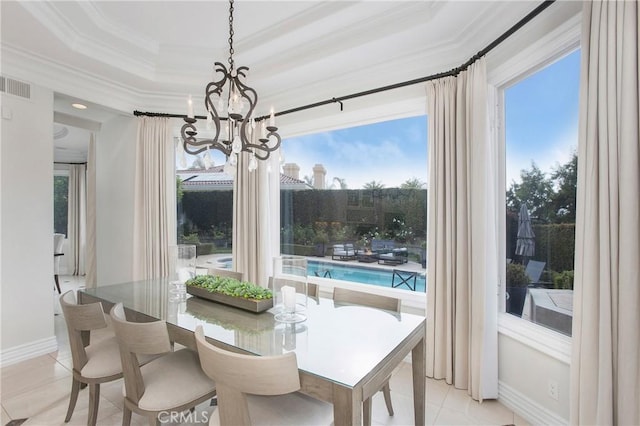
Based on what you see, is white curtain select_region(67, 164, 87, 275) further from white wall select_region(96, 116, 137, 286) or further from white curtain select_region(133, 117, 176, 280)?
white curtain select_region(133, 117, 176, 280)

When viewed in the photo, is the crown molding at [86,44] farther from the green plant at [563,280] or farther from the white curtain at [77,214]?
the white curtain at [77,214]

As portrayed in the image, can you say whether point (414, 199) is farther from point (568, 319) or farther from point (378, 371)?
point (378, 371)

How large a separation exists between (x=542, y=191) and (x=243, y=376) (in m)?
2.17

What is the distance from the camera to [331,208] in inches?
142

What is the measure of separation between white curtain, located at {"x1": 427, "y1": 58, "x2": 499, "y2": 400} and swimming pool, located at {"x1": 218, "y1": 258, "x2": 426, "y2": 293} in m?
0.39

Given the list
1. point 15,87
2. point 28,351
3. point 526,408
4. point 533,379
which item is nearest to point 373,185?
point 533,379

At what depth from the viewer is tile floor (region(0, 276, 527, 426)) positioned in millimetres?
2033

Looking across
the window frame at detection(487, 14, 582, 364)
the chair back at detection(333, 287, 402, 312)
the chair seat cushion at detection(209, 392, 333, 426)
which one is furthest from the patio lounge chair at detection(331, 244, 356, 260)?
the chair seat cushion at detection(209, 392, 333, 426)

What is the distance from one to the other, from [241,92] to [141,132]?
243 centimetres

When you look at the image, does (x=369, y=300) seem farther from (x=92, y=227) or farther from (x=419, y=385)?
(x=92, y=227)

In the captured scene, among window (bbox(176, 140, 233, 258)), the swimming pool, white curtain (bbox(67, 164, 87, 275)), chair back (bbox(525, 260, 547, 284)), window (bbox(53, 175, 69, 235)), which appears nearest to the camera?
chair back (bbox(525, 260, 547, 284))

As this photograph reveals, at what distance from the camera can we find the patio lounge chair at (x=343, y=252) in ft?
11.2

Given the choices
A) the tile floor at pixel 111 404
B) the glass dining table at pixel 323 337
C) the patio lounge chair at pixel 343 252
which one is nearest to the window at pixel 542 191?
the tile floor at pixel 111 404

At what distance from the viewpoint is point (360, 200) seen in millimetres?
3350
